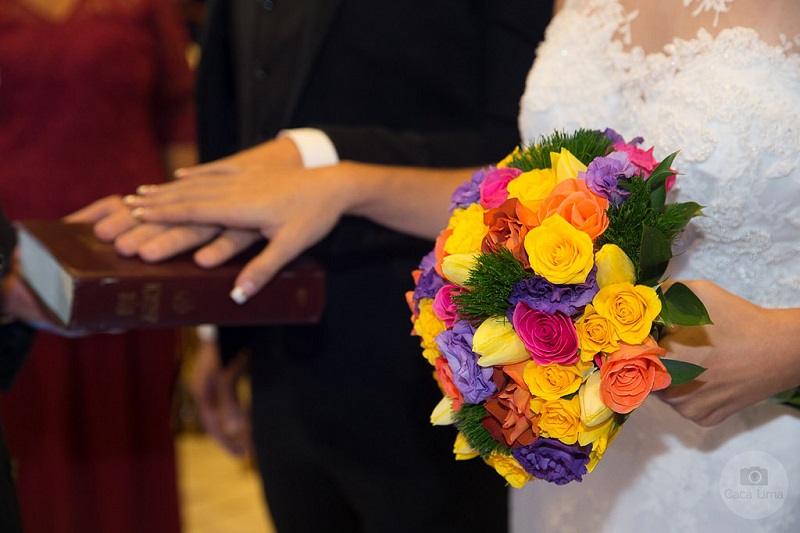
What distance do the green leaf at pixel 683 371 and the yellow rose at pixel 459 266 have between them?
9.4 inches

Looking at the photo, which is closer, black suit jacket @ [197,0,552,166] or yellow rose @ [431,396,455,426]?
yellow rose @ [431,396,455,426]

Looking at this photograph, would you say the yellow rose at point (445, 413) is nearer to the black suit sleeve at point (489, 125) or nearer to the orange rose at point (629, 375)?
the orange rose at point (629, 375)

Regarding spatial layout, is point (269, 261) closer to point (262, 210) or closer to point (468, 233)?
point (262, 210)

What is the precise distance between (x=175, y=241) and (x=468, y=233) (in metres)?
0.59

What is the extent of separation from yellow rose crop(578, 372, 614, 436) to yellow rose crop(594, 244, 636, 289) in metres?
0.10

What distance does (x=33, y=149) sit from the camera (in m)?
2.83

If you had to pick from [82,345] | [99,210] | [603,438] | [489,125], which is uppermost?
[489,125]

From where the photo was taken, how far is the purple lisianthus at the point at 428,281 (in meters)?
1.12

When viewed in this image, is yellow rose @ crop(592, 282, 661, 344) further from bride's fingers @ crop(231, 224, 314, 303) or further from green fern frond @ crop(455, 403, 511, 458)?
bride's fingers @ crop(231, 224, 314, 303)

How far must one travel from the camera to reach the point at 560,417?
3.24 ft

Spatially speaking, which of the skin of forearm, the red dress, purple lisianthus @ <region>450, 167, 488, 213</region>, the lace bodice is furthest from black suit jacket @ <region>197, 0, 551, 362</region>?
the red dress

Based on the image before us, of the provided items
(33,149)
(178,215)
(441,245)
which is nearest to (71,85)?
(33,149)

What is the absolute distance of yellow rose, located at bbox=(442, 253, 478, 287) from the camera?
1.03 meters

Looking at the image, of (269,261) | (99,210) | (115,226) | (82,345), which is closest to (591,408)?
(269,261)
